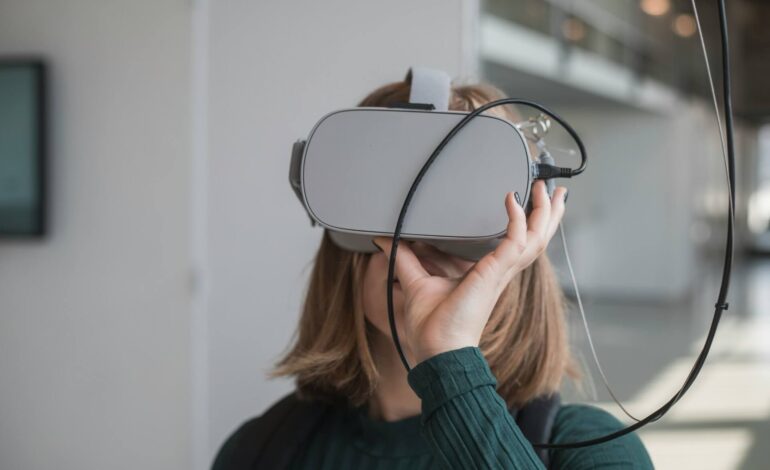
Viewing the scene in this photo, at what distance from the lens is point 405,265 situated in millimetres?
740

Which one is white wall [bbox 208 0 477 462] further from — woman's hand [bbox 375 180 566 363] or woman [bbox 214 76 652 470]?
woman's hand [bbox 375 180 566 363]

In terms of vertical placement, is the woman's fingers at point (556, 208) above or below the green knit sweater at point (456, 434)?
above

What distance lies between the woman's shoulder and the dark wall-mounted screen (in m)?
1.95

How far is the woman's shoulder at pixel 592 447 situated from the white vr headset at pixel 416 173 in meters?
0.28

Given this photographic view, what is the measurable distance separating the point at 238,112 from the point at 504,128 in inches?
57.1

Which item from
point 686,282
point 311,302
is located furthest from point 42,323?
point 686,282

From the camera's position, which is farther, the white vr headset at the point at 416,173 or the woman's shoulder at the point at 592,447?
the woman's shoulder at the point at 592,447

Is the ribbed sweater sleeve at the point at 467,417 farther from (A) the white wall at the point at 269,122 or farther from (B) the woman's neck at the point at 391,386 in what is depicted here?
(A) the white wall at the point at 269,122

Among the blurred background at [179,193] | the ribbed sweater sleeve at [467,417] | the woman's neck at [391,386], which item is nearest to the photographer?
the ribbed sweater sleeve at [467,417]

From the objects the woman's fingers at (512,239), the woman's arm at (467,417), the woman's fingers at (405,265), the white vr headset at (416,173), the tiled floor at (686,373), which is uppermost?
the white vr headset at (416,173)

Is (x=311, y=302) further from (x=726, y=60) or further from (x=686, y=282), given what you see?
(x=686, y=282)

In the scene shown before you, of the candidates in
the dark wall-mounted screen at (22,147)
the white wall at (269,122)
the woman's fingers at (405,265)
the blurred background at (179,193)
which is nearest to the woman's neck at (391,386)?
the woman's fingers at (405,265)

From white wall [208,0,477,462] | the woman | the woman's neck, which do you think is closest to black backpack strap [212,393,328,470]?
the woman

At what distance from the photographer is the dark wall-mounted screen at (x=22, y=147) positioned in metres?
2.30
